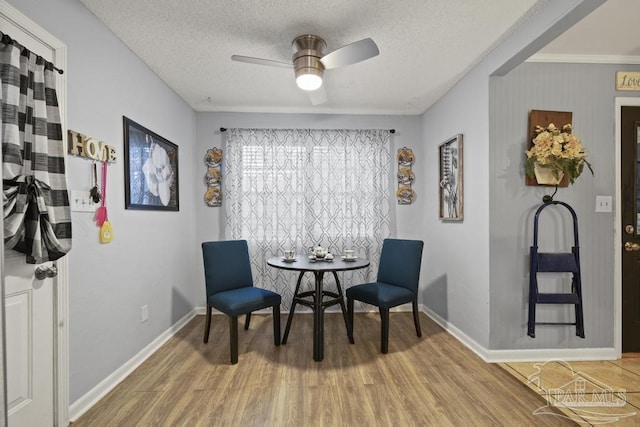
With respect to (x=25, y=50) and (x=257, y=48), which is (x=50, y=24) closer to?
(x=25, y=50)

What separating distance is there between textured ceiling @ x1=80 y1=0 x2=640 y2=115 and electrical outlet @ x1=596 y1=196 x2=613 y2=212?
134cm

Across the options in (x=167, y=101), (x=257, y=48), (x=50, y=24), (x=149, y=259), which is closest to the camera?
(x=50, y=24)

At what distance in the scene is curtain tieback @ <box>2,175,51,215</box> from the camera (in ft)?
4.51

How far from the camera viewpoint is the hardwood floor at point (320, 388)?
182cm

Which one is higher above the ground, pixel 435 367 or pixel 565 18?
pixel 565 18

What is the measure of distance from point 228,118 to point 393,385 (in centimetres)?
342

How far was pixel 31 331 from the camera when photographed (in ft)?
5.05

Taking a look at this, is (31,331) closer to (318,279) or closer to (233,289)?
(233,289)

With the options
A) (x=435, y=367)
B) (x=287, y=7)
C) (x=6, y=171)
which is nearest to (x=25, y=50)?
(x=6, y=171)

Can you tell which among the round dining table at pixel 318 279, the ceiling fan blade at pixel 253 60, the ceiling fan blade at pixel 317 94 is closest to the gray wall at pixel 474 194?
the round dining table at pixel 318 279

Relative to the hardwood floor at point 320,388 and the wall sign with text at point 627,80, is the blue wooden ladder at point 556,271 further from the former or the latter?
the wall sign with text at point 627,80

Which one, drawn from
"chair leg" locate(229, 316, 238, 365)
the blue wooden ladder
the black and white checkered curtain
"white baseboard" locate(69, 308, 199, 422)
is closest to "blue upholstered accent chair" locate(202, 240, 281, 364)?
"chair leg" locate(229, 316, 238, 365)

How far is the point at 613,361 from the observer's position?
2.50 metres

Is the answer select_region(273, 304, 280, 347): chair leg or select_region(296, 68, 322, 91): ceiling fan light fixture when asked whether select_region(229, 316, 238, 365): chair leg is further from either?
select_region(296, 68, 322, 91): ceiling fan light fixture
